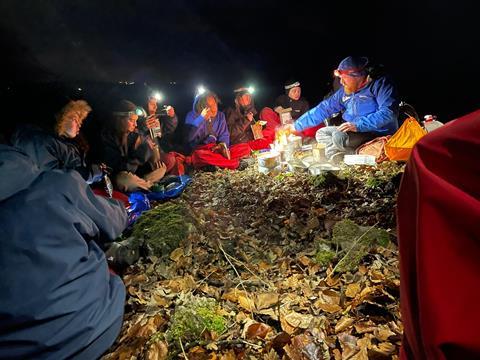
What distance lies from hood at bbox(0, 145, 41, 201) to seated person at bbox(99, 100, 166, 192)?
14.8ft

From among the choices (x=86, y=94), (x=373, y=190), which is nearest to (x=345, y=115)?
(x=373, y=190)

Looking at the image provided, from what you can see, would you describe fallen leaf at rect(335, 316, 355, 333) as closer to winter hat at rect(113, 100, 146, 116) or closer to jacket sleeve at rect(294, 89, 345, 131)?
winter hat at rect(113, 100, 146, 116)

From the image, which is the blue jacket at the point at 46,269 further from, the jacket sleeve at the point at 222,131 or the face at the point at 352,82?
the jacket sleeve at the point at 222,131

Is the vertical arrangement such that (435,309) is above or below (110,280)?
above

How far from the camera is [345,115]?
7.77m

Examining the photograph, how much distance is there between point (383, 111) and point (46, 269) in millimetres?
7199

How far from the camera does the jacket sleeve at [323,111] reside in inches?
312

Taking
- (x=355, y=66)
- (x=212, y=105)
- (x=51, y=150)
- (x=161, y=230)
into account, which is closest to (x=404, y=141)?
(x=355, y=66)

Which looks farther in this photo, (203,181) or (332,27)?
(332,27)

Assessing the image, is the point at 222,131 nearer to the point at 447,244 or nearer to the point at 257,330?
the point at 257,330

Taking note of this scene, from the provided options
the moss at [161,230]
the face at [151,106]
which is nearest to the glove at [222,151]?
the face at [151,106]

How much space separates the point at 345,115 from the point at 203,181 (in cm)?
426

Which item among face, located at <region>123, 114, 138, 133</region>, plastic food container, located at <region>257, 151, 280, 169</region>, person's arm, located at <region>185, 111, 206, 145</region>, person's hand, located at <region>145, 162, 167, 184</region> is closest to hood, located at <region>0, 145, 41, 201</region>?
person's hand, located at <region>145, 162, 167, 184</region>

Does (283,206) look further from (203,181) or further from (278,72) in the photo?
(278,72)
